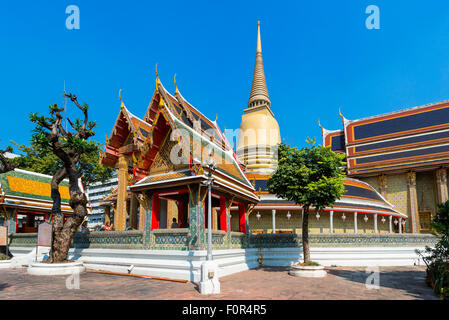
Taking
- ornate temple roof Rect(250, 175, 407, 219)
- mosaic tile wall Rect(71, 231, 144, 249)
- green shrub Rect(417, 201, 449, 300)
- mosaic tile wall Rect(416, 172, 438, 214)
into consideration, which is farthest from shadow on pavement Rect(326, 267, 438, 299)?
mosaic tile wall Rect(416, 172, 438, 214)

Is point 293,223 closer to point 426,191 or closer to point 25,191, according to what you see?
Answer: point 426,191

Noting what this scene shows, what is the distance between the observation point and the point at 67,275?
40.5 ft

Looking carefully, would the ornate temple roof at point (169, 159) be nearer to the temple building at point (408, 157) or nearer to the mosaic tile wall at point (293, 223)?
the mosaic tile wall at point (293, 223)

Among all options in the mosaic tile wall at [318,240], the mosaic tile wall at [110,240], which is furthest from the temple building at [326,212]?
the mosaic tile wall at [110,240]

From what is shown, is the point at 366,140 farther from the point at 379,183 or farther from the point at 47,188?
the point at 47,188

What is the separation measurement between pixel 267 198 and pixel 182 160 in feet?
50.6

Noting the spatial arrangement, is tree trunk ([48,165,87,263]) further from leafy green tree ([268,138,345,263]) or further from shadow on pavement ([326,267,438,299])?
shadow on pavement ([326,267,438,299])

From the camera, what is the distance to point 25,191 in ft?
69.7

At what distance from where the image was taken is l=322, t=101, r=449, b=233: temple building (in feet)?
111

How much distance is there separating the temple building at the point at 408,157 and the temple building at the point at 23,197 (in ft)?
109

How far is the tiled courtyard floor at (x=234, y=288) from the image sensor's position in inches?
330

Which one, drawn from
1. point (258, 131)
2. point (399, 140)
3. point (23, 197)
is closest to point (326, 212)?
point (399, 140)

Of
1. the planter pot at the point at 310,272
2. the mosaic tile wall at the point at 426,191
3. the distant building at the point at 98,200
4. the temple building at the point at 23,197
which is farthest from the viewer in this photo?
the distant building at the point at 98,200
